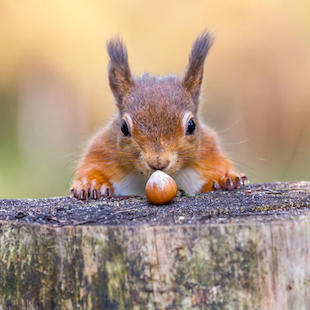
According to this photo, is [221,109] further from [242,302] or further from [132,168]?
[242,302]

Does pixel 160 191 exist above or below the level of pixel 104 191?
below

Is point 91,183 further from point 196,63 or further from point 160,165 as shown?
point 196,63

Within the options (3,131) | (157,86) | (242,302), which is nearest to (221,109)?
(3,131)

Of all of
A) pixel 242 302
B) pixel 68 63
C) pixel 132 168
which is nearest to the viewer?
pixel 242 302

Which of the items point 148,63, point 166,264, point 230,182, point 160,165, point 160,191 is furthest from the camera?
point 148,63

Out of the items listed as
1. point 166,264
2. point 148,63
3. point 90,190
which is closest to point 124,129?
point 90,190

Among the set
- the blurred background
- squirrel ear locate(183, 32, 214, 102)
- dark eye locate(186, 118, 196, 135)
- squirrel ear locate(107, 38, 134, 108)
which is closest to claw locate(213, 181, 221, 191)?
dark eye locate(186, 118, 196, 135)

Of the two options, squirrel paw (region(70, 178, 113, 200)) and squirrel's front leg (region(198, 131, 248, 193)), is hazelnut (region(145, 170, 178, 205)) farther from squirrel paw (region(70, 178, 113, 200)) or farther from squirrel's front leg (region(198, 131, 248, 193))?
squirrel's front leg (region(198, 131, 248, 193))
